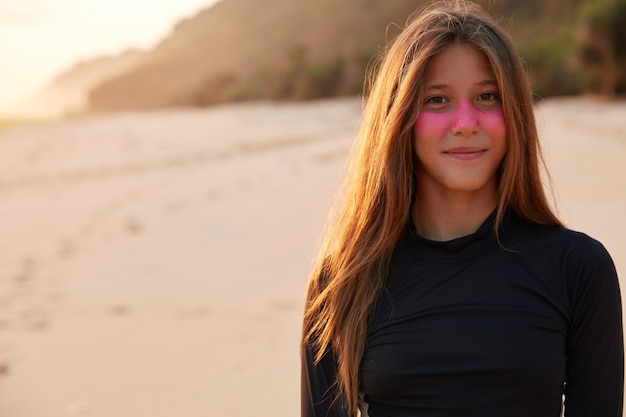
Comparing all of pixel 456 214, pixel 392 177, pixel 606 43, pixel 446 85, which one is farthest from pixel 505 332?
pixel 606 43

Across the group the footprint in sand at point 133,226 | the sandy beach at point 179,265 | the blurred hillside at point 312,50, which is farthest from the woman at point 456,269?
the footprint in sand at point 133,226

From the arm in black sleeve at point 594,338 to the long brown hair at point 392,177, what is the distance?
176 millimetres

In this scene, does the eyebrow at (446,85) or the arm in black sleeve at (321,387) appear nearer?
the eyebrow at (446,85)

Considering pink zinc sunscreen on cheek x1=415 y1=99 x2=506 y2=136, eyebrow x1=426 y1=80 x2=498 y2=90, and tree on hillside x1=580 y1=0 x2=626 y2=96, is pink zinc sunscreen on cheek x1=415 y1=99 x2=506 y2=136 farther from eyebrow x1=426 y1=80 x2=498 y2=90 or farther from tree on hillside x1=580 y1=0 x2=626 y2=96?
tree on hillside x1=580 y1=0 x2=626 y2=96

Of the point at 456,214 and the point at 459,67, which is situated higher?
the point at 459,67

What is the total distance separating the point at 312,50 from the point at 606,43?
43.1 meters

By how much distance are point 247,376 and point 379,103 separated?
91.1 inches

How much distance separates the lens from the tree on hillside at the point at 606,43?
15.1 m

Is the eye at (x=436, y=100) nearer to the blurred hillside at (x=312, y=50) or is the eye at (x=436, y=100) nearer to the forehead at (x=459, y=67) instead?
the forehead at (x=459, y=67)

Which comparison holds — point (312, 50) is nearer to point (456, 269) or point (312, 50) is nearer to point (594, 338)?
point (456, 269)

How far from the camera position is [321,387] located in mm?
1816

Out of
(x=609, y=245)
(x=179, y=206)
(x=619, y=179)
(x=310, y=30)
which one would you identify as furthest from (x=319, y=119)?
(x=310, y=30)

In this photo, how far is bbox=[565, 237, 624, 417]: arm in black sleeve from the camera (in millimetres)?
1529

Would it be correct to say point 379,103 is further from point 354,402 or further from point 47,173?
point 47,173
